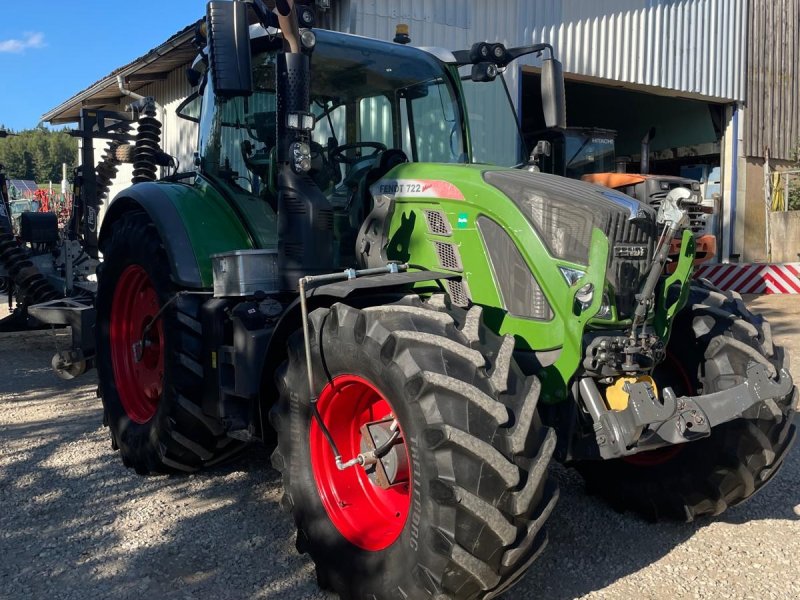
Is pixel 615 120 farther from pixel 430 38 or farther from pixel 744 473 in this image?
pixel 744 473

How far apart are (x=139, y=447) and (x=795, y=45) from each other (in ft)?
A: 51.1

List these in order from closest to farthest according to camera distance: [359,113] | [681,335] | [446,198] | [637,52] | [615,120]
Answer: [446,198]
[681,335]
[359,113]
[637,52]
[615,120]

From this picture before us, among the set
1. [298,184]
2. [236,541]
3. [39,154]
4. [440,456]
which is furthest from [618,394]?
[39,154]

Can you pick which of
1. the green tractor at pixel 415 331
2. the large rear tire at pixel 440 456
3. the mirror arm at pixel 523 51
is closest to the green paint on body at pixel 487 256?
the green tractor at pixel 415 331

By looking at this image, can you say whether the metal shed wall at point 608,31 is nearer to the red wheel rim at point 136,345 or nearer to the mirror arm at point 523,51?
the mirror arm at point 523,51

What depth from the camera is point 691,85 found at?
13203mm

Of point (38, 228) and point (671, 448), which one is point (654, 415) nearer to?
point (671, 448)

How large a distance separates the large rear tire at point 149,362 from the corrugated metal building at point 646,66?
5.54m

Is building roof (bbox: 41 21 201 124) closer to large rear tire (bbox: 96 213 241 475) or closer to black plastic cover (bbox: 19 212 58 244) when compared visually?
black plastic cover (bbox: 19 212 58 244)

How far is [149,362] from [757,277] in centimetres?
1005

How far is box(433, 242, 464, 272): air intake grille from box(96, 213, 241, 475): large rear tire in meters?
1.40

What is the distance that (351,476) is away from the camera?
328cm

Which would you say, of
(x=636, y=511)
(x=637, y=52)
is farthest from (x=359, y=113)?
(x=637, y=52)

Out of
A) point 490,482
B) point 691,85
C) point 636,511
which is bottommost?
point 636,511
